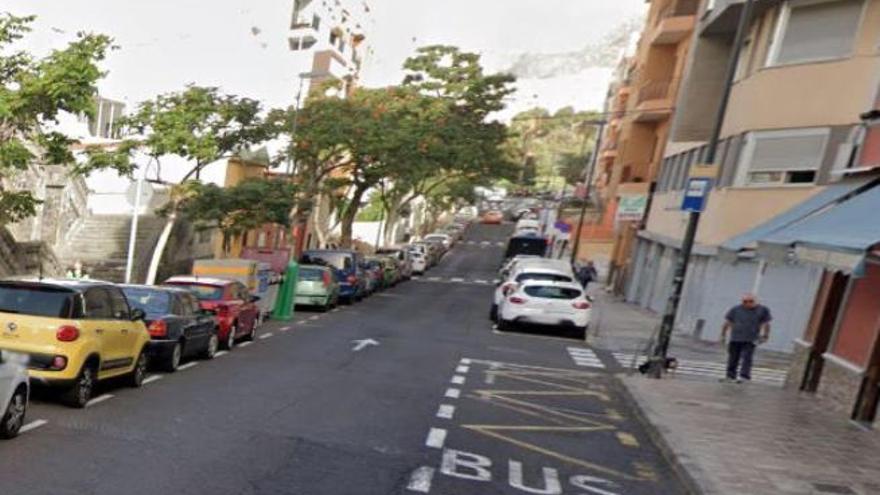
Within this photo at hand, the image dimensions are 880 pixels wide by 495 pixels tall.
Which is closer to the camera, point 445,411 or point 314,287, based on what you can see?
point 445,411

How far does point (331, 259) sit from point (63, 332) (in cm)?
2082

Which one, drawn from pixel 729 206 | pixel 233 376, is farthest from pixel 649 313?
pixel 233 376

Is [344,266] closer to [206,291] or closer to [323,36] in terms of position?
[206,291]

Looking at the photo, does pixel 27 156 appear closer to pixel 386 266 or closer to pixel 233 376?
pixel 233 376

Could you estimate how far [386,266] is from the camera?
38.9m

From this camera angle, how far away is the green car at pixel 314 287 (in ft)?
86.1

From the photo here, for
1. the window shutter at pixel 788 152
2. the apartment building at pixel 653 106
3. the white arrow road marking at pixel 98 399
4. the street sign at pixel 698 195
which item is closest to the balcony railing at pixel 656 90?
the apartment building at pixel 653 106

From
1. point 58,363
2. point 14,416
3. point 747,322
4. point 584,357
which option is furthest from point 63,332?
point 584,357

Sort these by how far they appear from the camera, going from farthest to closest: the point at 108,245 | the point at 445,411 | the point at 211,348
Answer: the point at 108,245 → the point at 211,348 → the point at 445,411

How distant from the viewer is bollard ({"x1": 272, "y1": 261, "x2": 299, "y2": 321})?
23812 mm

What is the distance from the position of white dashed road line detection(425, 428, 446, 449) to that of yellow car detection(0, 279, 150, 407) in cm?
421

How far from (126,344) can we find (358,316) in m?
14.5

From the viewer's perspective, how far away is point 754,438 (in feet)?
34.9

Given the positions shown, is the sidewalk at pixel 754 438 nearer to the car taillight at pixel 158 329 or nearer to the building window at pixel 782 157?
the car taillight at pixel 158 329
